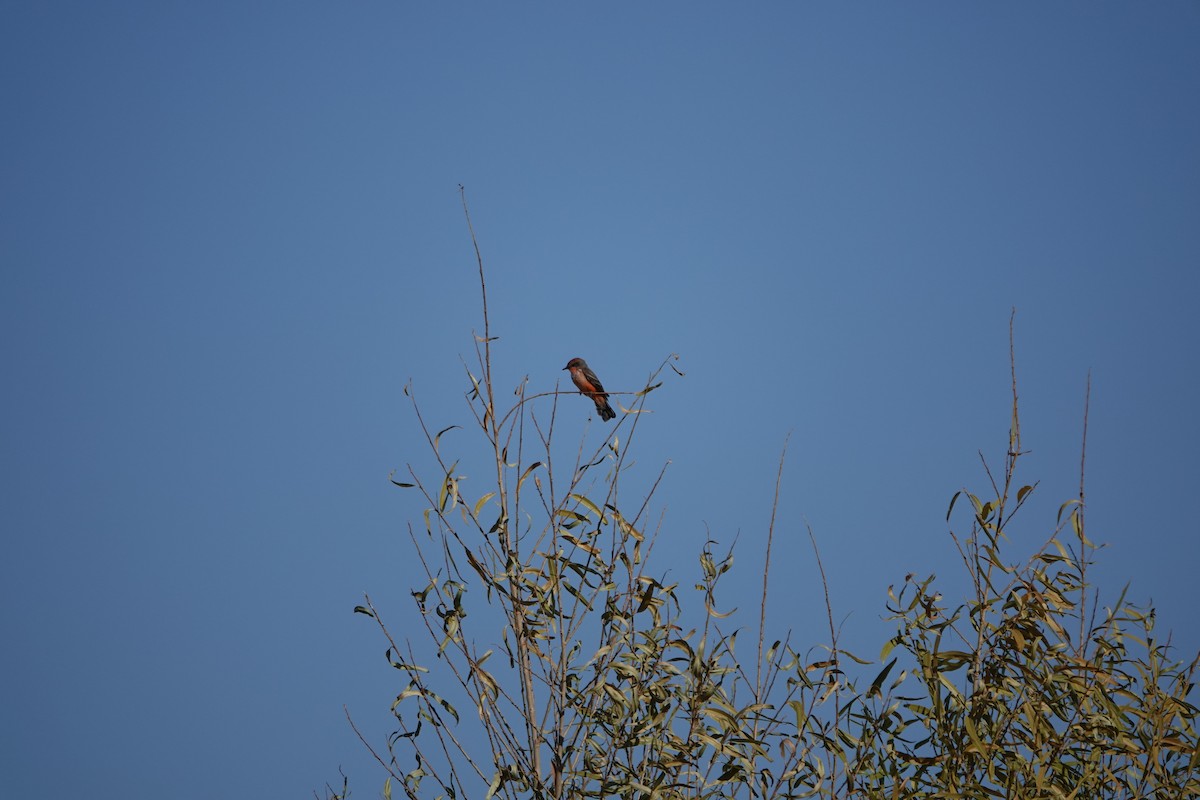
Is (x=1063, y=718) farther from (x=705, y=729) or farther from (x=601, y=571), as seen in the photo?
(x=601, y=571)

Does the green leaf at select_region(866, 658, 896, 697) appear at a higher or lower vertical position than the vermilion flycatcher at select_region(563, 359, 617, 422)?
lower

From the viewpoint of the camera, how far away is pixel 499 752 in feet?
9.55

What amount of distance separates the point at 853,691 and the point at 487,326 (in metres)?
1.54

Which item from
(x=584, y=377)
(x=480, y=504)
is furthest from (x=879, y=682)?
(x=584, y=377)

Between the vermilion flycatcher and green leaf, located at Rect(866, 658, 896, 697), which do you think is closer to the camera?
green leaf, located at Rect(866, 658, 896, 697)

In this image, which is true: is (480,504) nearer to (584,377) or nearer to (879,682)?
(879,682)

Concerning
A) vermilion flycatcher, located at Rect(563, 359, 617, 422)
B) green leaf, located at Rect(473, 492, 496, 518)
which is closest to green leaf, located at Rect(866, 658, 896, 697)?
green leaf, located at Rect(473, 492, 496, 518)

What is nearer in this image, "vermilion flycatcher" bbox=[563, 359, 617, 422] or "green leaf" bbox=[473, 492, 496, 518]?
"green leaf" bbox=[473, 492, 496, 518]

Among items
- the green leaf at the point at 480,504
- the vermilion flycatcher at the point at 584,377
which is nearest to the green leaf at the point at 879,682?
the green leaf at the point at 480,504

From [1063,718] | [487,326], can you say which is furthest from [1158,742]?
[487,326]

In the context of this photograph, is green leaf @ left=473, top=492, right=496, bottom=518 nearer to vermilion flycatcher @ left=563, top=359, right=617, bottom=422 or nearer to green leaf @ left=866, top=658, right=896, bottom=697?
green leaf @ left=866, top=658, right=896, bottom=697

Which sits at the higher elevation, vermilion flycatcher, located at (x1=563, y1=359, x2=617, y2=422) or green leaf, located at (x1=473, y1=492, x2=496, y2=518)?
vermilion flycatcher, located at (x1=563, y1=359, x2=617, y2=422)

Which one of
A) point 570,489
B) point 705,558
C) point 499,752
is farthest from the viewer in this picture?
point 705,558

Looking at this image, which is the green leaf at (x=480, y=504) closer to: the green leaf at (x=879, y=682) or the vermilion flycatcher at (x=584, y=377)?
the green leaf at (x=879, y=682)
